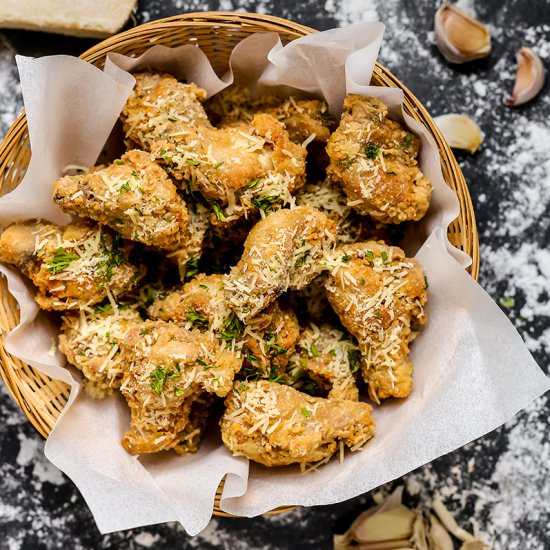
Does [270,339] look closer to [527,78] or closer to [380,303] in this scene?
[380,303]

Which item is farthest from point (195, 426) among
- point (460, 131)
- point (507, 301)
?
point (460, 131)

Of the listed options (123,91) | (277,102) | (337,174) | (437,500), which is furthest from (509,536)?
(123,91)

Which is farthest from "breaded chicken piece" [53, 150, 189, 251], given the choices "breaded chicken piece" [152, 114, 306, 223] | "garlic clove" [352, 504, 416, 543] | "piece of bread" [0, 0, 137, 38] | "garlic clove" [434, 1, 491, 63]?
"garlic clove" [352, 504, 416, 543]

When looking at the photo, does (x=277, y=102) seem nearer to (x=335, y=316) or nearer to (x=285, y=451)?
(x=335, y=316)

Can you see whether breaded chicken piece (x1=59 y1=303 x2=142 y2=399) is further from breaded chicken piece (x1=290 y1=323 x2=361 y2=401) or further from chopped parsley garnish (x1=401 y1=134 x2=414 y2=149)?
chopped parsley garnish (x1=401 y1=134 x2=414 y2=149)

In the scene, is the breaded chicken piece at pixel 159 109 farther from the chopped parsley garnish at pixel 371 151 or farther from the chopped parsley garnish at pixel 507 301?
the chopped parsley garnish at pixel 507 301
